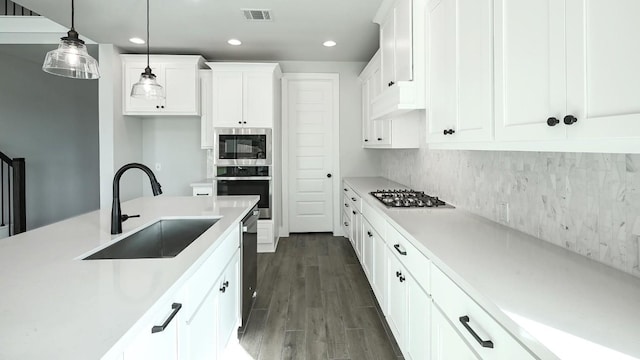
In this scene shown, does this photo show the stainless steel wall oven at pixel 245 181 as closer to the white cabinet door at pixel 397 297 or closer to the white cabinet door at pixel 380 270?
the white cabinet door at pixel 380 270

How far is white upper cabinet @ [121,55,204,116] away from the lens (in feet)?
15.1

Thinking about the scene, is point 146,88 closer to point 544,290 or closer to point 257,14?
point 257,14

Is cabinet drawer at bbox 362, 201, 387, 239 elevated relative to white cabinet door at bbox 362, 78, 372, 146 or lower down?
lower down

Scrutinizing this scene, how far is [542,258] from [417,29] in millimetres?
1658

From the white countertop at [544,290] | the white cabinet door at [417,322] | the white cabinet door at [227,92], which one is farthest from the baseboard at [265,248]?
the white countertop at [544,290]

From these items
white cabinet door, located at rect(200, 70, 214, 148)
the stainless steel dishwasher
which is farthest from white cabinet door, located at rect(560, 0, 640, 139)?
white cabinet door, located at rect(200, 70, 214, 148)

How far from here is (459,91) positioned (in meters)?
1.78

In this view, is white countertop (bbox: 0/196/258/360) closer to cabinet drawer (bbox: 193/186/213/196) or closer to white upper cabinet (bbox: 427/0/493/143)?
white upper cabinet (bbox: 427/0/493/143)

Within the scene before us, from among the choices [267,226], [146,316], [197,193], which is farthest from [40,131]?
[146,316]

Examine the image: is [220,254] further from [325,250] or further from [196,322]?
[325,250]

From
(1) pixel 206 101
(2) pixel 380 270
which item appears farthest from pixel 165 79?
(2) pixel 380 270

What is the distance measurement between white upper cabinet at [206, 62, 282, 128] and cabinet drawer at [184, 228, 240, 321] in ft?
8.61

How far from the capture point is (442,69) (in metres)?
2.01

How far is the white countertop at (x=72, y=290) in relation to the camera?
2.41ft
